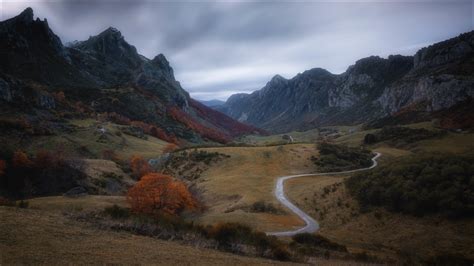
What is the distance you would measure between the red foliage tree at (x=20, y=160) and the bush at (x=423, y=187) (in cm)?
6508

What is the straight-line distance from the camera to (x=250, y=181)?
6588cm

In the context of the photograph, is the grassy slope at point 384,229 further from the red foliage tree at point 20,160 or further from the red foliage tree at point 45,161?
the red foliage tree at point 20,160

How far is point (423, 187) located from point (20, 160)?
7525 centimetres

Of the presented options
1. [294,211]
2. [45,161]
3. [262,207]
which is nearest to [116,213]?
[262,207]

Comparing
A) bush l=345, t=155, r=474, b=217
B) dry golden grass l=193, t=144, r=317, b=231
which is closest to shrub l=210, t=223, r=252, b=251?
dry golden grass l=193, t=144, r=317, b=231

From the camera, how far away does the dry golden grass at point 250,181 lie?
4294 centimetres

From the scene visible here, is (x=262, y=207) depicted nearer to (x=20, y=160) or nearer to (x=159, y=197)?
(x=159, y=197)

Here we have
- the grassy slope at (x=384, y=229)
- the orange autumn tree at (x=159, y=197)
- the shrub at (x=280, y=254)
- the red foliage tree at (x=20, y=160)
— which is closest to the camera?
the shrub at (x=280, y=254)

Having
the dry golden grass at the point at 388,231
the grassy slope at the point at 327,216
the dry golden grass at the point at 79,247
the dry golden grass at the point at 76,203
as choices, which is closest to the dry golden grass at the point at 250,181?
the grassy slope at the point at 327,216

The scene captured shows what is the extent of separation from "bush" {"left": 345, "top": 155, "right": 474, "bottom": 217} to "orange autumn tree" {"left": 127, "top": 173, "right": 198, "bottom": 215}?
1003 inches

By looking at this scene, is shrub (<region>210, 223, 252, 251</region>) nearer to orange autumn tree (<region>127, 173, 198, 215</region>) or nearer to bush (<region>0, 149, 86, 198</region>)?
orange autumn tree (<region>127, 173, 198, 215</region>)

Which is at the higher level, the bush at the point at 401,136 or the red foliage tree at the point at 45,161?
the red foliage tree at the point at 45,161

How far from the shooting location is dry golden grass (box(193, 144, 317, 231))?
42938mm

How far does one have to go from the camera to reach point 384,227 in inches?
1385
